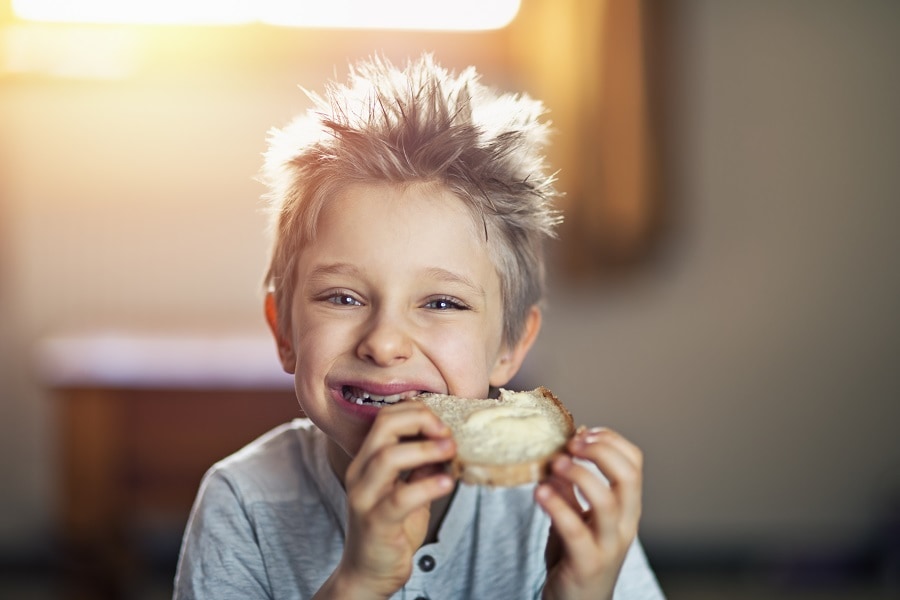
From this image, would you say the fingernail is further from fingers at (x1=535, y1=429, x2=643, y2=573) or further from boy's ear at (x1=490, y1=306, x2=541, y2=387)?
boy's ear at (x1=490, y1=306, x2=541, y2=387)

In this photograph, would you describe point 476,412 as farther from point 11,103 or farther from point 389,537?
point 11,103

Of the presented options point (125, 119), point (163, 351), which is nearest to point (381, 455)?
point (163, 351)

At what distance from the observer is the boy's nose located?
0.97m

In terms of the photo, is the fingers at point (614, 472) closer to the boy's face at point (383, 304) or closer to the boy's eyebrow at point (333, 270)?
the boy's face at point (383, 304)

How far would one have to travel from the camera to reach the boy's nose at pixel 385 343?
3.18ft

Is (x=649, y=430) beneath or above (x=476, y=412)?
beneath

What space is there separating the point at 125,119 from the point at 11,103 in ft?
1.50

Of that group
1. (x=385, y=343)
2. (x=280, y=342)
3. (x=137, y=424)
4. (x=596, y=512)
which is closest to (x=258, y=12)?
(x=137, y=424)

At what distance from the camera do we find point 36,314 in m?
3.42

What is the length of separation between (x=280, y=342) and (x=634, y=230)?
7.43ft

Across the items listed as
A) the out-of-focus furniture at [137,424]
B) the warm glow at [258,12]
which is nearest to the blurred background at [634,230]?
the warm glow at [258,12]

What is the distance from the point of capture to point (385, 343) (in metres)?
0.97

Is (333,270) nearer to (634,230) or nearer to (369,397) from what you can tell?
(369,397)

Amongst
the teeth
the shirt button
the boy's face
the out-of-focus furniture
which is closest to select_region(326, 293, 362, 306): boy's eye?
the boy's face
